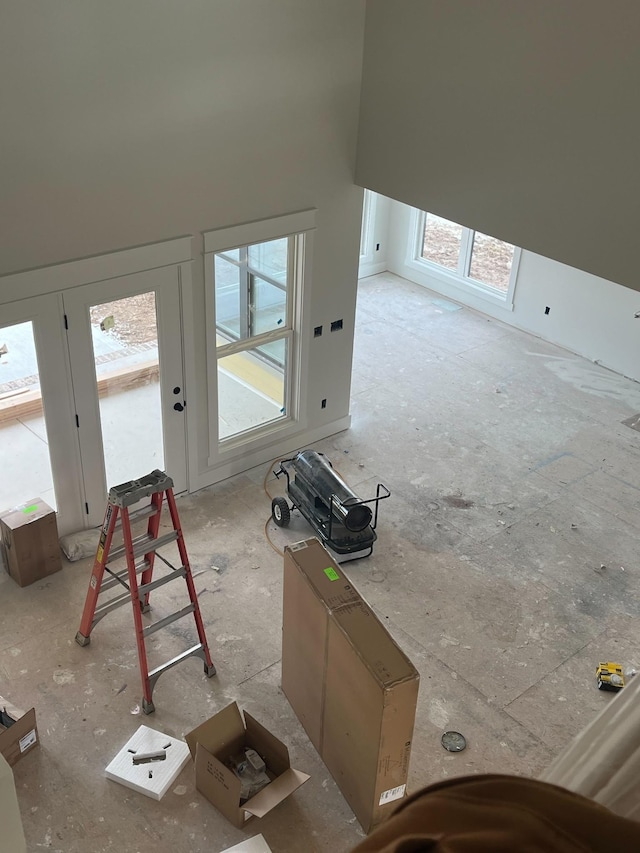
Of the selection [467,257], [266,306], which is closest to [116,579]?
[266,306]

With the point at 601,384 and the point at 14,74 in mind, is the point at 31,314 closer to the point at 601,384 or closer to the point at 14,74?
the point at 14,74

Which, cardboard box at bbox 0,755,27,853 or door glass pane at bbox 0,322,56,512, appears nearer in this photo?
cardboard box at bbox 0,755,27,853

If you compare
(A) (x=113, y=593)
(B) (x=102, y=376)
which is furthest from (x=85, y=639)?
(B) (x=102, y=376)

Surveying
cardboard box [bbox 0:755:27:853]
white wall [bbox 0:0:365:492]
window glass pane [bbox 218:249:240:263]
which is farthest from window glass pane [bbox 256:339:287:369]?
cardboard box [bbox 0:755:27:853]

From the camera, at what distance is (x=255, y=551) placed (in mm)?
5871

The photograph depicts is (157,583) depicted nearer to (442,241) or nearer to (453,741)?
(453,741)

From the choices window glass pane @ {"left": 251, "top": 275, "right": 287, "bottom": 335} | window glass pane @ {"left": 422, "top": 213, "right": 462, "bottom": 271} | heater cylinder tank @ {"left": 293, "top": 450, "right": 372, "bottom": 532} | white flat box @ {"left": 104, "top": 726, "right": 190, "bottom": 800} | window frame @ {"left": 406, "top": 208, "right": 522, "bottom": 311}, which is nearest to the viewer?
white flat box @ {"left": 104, "top": 726, "right": 190, "bottom": 800}

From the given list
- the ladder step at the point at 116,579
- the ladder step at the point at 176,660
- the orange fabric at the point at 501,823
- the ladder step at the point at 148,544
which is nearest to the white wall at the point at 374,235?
the ladder step at the point at 116,579

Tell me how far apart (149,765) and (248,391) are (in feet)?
10.6

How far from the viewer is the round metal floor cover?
4.46 metres

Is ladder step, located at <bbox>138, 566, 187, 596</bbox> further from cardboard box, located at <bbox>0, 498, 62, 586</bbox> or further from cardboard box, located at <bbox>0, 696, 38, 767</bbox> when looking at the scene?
→ cardboard box, located at <bbox>0, 498, 62, 586</bbox>

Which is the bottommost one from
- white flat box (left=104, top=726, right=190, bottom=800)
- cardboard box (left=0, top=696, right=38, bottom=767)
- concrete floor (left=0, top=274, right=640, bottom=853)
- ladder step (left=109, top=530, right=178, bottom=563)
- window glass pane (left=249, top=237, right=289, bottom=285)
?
concrete floor (left=0, top=274, right=640, bottom=853)

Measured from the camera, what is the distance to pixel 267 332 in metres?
6.46

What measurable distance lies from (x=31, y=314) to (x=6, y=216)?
0.62m
